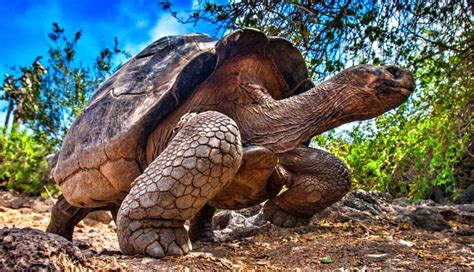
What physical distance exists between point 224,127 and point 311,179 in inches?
44.3

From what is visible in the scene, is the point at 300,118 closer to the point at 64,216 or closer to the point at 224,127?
the point at 224,127

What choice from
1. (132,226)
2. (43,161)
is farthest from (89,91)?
(132,226)

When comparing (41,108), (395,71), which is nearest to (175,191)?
(395,71)

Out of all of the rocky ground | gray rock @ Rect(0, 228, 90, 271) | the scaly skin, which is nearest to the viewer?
gray rock @ Rect(0, 228, 90, 271)

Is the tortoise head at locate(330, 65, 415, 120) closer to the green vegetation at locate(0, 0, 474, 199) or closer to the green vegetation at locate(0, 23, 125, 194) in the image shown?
the green vegetation at locate(0, 0, 474, 199)

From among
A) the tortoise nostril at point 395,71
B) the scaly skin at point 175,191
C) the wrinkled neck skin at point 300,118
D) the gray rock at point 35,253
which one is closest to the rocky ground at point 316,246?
the gray rock at point 35,253

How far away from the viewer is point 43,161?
1084 centimetres

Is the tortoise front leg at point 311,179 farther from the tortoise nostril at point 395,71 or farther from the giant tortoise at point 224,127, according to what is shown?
the tortoise nostril at point 395,71

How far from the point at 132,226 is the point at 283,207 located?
1.59 metres

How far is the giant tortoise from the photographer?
95.4 inches

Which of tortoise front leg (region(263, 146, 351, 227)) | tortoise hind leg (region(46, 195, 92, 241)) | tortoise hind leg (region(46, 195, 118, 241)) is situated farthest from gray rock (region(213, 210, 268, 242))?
tortoise hind leg (region(46, 195, 92, 241))

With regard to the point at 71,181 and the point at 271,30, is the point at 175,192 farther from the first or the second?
the point at 271,30

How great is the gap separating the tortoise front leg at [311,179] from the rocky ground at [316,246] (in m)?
0.22

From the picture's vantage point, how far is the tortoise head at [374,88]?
2.94 m
